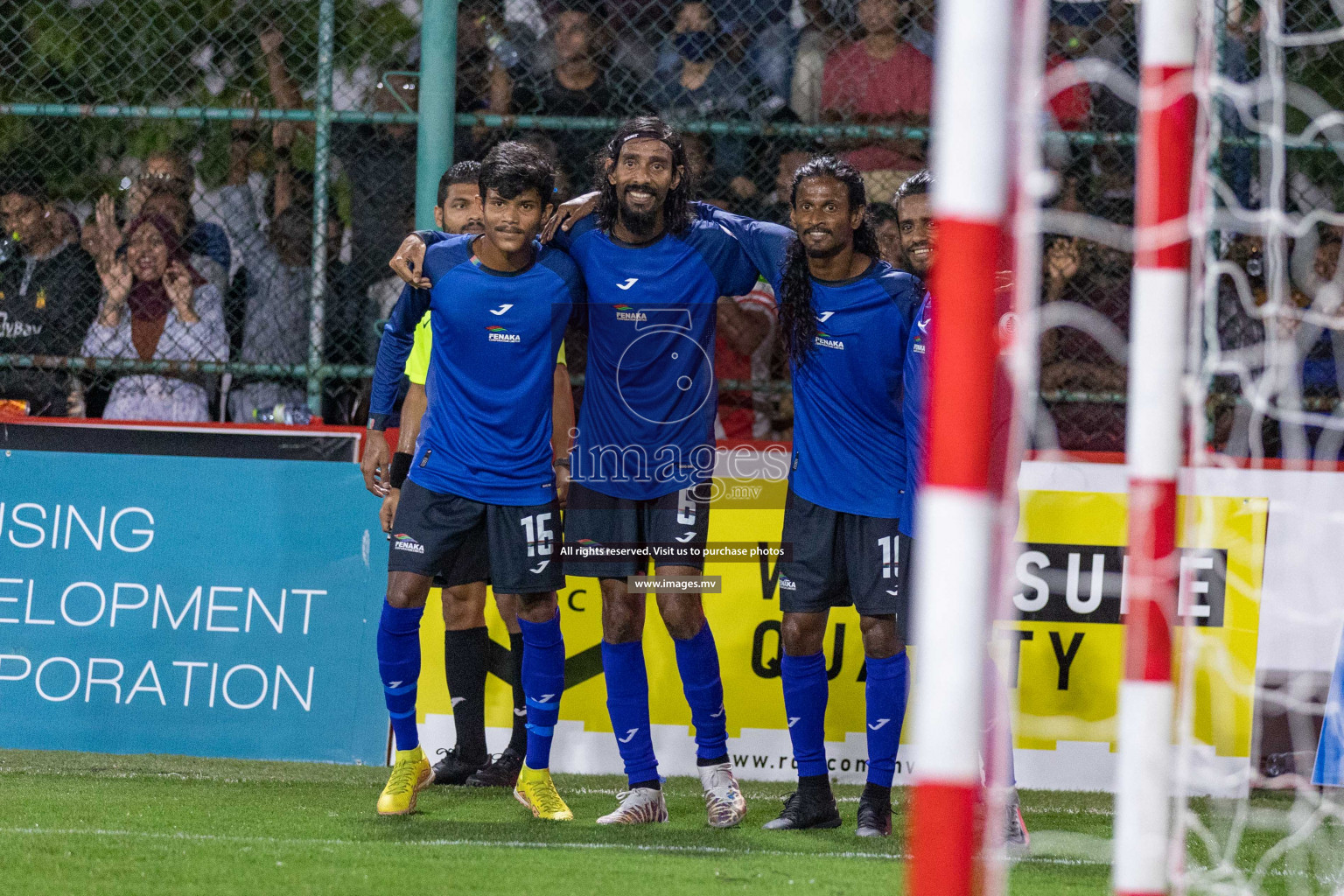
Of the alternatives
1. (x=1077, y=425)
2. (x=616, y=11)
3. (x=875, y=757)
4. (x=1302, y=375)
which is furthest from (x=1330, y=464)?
(x=616, y=11)

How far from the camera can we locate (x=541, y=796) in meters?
4.34

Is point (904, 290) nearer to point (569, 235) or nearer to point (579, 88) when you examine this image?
point (569, 235)

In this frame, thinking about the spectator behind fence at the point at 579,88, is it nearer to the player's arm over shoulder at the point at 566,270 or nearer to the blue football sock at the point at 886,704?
the player's arm over shoulder at the point at 566,270

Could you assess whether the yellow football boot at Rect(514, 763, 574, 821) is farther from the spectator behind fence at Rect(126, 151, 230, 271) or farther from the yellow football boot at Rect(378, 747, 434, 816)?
the spectator behind fence at Rect(126, 151, 230, 271)

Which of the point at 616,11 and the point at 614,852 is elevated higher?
the point at 616,11

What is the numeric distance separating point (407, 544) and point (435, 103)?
198 centimetres

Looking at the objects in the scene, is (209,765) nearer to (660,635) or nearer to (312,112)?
(660,635)

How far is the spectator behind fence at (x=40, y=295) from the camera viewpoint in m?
5.74

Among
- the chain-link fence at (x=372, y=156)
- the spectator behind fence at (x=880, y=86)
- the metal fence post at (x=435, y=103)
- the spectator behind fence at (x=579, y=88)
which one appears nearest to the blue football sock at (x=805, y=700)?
the chain-link fence at (x=372, y=156)

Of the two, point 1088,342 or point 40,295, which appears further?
point 40,295

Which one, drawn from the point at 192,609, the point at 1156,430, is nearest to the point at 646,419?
the point at 192,609

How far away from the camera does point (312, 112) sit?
219 inches

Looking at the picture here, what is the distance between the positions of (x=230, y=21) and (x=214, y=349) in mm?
1384

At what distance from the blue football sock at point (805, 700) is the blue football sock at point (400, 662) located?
3.79 ft
